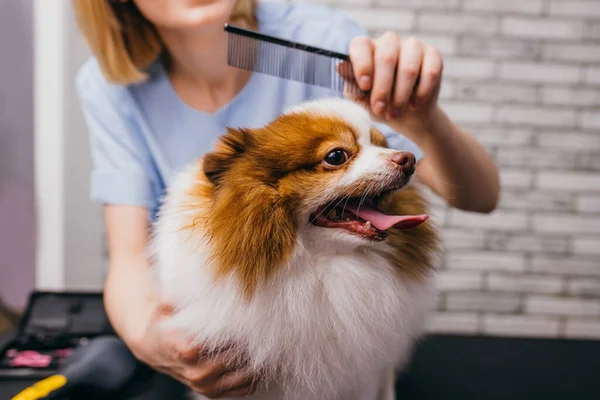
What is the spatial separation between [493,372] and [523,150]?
79 cm

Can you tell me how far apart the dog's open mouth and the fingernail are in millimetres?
166

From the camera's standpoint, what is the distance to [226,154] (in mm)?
750

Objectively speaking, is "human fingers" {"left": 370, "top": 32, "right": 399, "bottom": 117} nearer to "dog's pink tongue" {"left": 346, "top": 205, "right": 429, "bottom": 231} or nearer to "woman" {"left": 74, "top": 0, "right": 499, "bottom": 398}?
"woman" {"left": 74, "top": 0, "right": 499, "bottom": 398}

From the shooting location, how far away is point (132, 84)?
3.73 ft

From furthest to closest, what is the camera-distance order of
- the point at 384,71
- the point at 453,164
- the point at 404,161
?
the point at 453,164
the point at 384,71
the point at 404,161

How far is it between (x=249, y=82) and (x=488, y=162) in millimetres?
487

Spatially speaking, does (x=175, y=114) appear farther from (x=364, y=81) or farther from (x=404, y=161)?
(x=404, y=161)

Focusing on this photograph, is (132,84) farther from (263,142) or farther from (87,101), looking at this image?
(263,142)

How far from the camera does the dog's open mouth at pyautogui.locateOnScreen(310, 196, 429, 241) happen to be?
0.70 metres

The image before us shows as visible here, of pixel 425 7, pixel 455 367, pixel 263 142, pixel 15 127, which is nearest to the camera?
pixel 263 142

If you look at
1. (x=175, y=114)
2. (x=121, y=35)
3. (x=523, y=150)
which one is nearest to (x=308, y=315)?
(x=175, y=114)

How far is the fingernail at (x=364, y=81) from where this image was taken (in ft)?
2.56

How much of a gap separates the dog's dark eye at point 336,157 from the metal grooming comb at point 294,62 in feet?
0.51

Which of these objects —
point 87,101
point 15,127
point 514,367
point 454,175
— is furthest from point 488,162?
point 15,127
